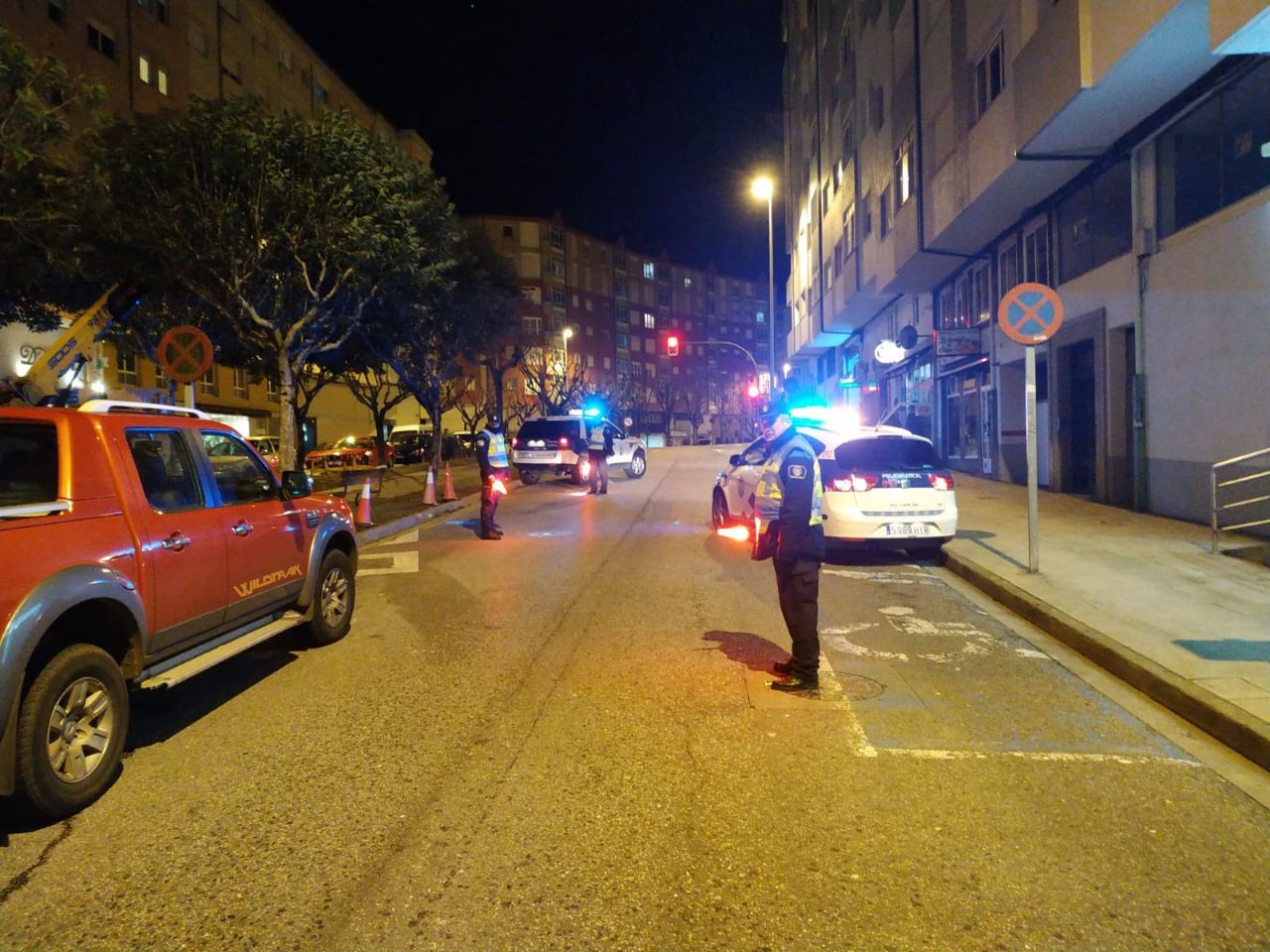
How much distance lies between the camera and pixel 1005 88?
1409 cm

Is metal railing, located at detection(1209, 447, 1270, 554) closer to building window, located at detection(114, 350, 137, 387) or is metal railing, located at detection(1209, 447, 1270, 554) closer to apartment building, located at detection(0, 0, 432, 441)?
apartment building, located at detection(0, 0, 432, 441)

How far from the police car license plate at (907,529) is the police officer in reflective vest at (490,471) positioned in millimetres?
5556

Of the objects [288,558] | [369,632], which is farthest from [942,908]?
[369,632]

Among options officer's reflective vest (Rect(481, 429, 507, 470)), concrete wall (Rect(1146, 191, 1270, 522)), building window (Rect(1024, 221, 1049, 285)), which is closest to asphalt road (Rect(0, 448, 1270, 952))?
officer's reflective vest (Rect(481, 429, 507, 470))

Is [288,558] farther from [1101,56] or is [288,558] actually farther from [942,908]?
[1101,56]

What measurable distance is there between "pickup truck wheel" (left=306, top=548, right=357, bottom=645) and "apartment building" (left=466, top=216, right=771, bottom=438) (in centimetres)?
5495

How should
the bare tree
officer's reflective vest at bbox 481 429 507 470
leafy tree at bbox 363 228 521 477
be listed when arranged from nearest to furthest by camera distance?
officer's reflective vest at bbox 481 429 507 470 < leafy tree at bbox 363 228 521 477 < the bare tree

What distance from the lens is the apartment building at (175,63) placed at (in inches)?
1086

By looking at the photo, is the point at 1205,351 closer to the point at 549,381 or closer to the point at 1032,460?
the point at 1032,460

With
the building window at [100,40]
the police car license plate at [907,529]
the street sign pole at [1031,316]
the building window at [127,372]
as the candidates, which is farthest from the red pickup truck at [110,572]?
A: the building window at [100,40]

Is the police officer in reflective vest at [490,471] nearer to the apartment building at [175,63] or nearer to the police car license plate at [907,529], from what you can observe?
the police car license plate at [907,529]

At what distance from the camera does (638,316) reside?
296 ft

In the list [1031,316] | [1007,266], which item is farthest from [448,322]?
[1031,316]

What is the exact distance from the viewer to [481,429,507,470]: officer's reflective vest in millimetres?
12461
